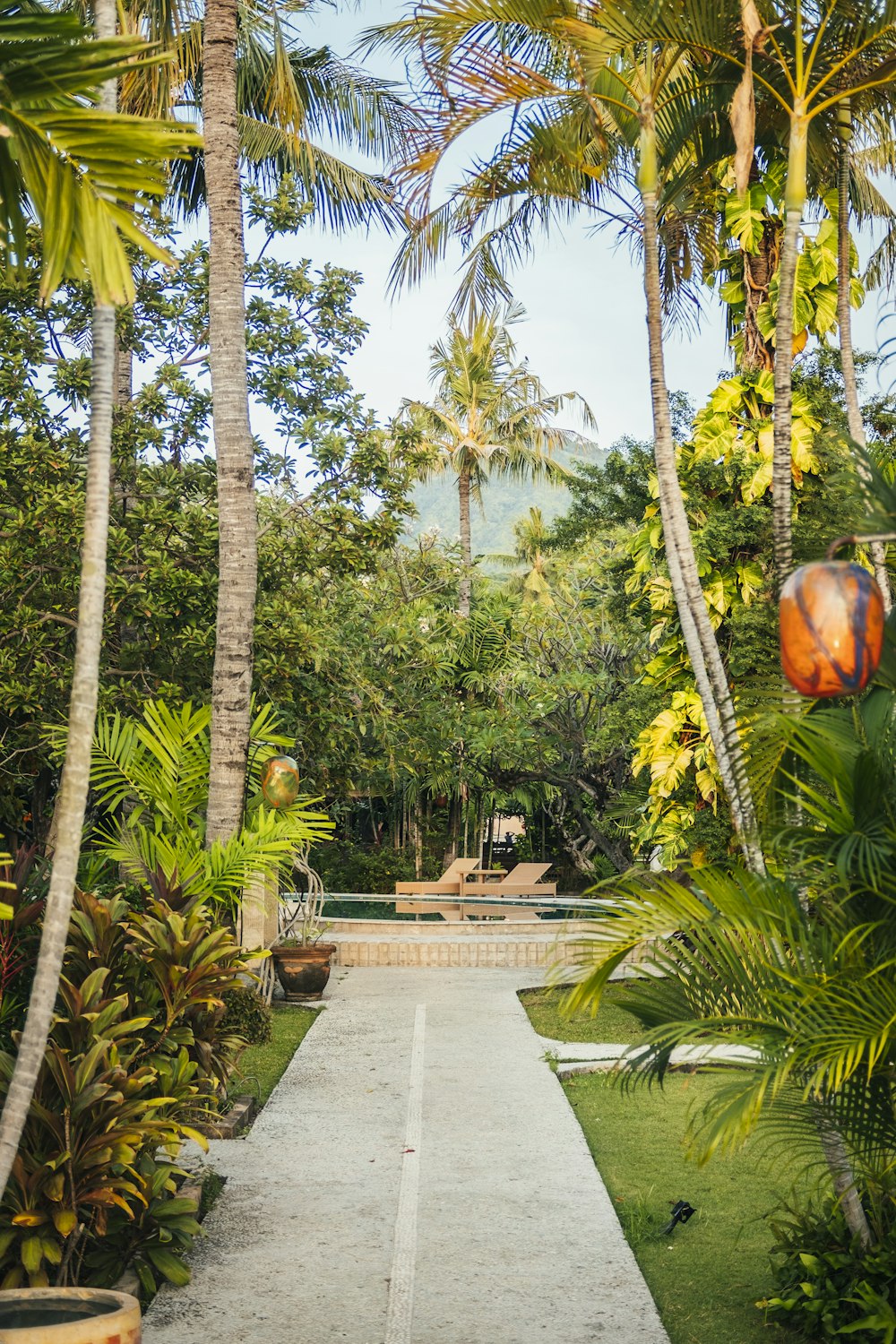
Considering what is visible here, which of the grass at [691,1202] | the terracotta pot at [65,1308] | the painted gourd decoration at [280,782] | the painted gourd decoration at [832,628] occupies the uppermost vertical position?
the painted gourd decoration at [832,628]

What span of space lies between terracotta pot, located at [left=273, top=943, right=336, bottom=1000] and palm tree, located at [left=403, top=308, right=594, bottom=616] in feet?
46.8

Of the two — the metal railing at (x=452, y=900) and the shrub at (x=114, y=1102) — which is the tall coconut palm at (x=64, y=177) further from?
the metal railing at (x=452, y=900)

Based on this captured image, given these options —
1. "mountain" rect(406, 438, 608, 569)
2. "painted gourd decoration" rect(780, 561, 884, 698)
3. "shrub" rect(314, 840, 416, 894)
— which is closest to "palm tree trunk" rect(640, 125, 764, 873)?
"painted gourd decoration" rect(780, 561, 884, 698)

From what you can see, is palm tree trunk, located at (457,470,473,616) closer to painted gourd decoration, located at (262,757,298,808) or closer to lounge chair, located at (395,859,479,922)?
lounge chair, located at (395,859,479,922)

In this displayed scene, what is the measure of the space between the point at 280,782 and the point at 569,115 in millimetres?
4853

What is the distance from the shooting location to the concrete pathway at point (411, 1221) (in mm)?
4414

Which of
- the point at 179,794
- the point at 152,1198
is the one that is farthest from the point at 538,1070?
the point at 152,1198

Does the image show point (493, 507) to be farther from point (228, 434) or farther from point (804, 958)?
point (804, 958)

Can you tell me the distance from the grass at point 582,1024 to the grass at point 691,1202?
1.80 meters

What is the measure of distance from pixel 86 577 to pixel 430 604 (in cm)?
1610

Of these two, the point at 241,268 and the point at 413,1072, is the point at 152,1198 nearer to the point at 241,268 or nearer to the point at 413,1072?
the point at 413,1072

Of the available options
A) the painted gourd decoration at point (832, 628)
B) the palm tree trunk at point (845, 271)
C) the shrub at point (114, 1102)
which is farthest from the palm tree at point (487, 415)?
the painted gourd decoration at point (832, 628)

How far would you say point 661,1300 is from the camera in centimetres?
465

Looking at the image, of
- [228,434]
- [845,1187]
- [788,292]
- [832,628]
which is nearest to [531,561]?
[228,434]
